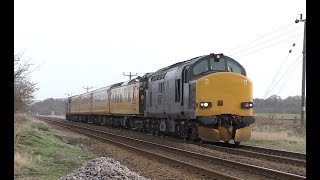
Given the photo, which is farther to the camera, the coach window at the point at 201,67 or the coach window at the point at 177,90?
the coach window at the point at 177,90

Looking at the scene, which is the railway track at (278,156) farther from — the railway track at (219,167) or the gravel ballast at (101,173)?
the gravel ballast at (101,173)

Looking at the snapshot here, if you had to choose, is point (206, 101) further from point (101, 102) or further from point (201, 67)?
point (101, 102)

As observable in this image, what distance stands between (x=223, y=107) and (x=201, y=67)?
6.48 ft

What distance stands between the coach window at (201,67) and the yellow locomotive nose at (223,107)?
0.91 metres

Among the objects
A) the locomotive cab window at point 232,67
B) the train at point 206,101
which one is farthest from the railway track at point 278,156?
the locomotive cab window at point 232,67

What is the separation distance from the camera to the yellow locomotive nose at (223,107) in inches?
660

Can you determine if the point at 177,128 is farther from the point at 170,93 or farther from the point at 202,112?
the point at 202,112

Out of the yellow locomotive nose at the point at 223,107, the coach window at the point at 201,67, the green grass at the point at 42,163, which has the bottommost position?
the green grass at the point at 42,163

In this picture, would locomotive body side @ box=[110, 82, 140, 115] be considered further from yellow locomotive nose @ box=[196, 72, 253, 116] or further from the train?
yellow locomotive nose @ box=[196, 72, 253, 116]

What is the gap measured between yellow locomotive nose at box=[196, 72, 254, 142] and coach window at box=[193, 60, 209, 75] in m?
0.91

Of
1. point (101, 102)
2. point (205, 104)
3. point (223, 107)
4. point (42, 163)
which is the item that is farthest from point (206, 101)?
point (101, 102)
